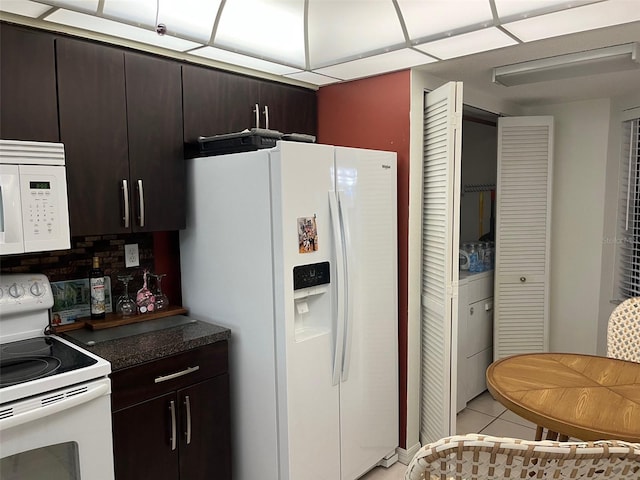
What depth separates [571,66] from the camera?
2.73 metres

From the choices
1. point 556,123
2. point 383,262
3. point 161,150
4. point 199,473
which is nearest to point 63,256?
point 161,150

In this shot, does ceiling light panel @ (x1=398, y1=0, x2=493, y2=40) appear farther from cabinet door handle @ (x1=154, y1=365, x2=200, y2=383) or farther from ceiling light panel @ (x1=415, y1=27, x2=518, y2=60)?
cabinet door handle @ (x1=154, y1=365, x2=200, y2=383)

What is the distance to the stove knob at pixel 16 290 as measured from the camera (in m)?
2.05

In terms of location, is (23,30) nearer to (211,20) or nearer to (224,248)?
(211,20)

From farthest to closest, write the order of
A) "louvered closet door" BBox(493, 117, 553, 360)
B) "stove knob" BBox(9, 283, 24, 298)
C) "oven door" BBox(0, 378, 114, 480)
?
"louvered closet door" BBox(493, 117, 553, 360) < "stove knob" BBox(9, 283, 24, 298) < "oven door" BBox(0, 378, 114, 480)

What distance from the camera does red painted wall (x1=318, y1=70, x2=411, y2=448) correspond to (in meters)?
2.80

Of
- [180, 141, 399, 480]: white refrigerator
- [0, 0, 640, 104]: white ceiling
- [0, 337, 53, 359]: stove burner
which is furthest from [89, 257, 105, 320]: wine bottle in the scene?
[0, 0, 640, 104]: white ceiling

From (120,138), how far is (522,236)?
3.06m

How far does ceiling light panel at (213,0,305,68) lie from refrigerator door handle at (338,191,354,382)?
0.83m

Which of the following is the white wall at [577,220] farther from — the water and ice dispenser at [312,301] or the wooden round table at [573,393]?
the water and ice dispenser at [312,301]

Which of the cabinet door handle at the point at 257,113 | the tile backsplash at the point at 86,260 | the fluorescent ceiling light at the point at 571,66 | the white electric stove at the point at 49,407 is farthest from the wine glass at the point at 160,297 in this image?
the fluorescent ceiling light at the point at 571,66

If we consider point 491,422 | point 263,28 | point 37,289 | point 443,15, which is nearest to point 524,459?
point 443,15

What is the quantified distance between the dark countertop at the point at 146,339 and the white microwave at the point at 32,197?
47cm

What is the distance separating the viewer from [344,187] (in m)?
2.43
